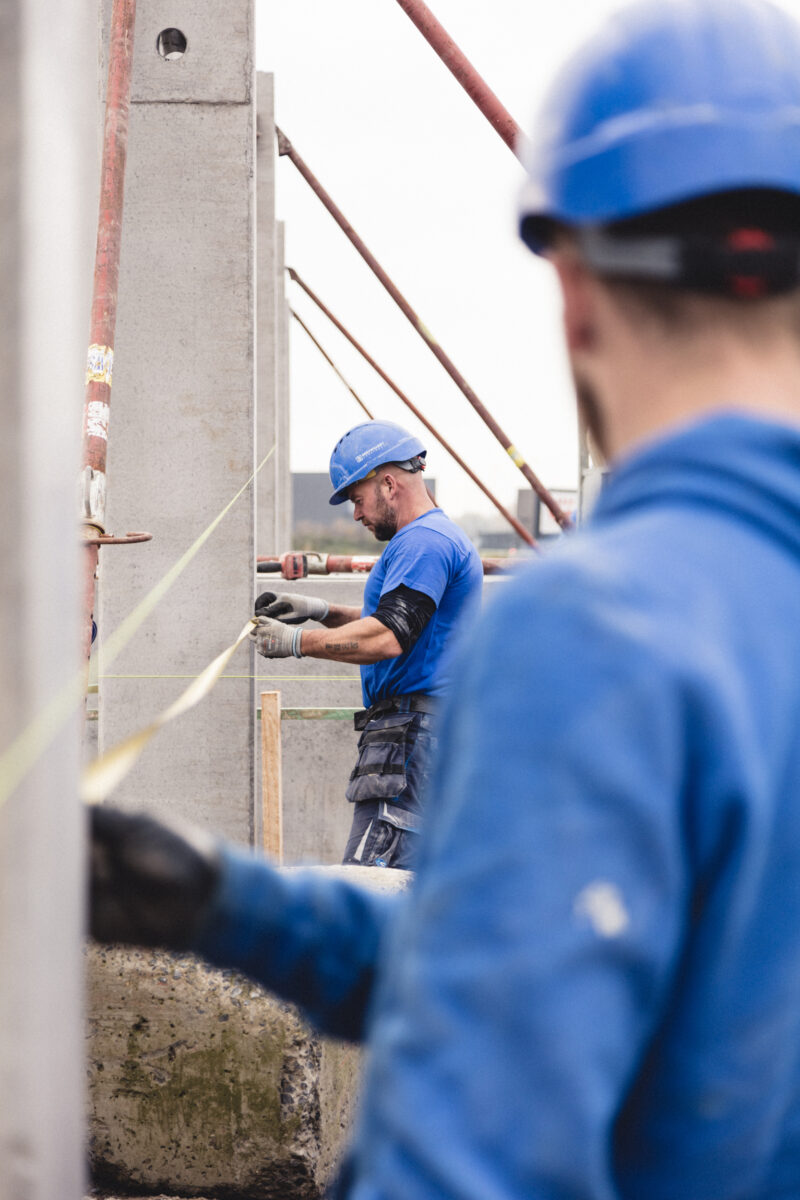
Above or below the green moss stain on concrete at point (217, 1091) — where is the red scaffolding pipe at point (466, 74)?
above

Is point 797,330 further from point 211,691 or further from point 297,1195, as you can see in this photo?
point 211,691

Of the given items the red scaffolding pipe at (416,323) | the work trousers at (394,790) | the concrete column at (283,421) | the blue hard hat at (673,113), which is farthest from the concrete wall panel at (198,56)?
the concrete column at (283,421)

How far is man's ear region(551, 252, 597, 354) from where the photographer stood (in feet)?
2.79

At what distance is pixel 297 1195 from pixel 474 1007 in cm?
300

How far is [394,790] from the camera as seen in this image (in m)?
4.22

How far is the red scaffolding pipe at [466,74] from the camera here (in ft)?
15.2

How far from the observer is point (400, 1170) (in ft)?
2.05

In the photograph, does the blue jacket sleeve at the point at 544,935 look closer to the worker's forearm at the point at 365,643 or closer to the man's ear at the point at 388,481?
the worker's forearm at the point at 365,643

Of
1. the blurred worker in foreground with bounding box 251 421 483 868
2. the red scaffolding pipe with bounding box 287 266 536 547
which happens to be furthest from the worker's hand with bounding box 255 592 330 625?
the red scaffolding pipe with bounding box 287 266 536 547

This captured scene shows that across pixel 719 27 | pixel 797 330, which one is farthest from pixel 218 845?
pixel 719 27

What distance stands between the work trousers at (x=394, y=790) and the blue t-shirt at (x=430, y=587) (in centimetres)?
15

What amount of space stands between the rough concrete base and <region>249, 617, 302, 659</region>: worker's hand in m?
1.69

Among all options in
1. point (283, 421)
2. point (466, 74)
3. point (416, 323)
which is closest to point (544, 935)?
point (466, 74)

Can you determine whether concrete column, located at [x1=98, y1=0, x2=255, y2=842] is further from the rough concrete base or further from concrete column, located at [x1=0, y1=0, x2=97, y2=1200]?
concrete column, located at [x1=0, y1=0, x2=97, y2=1200]
